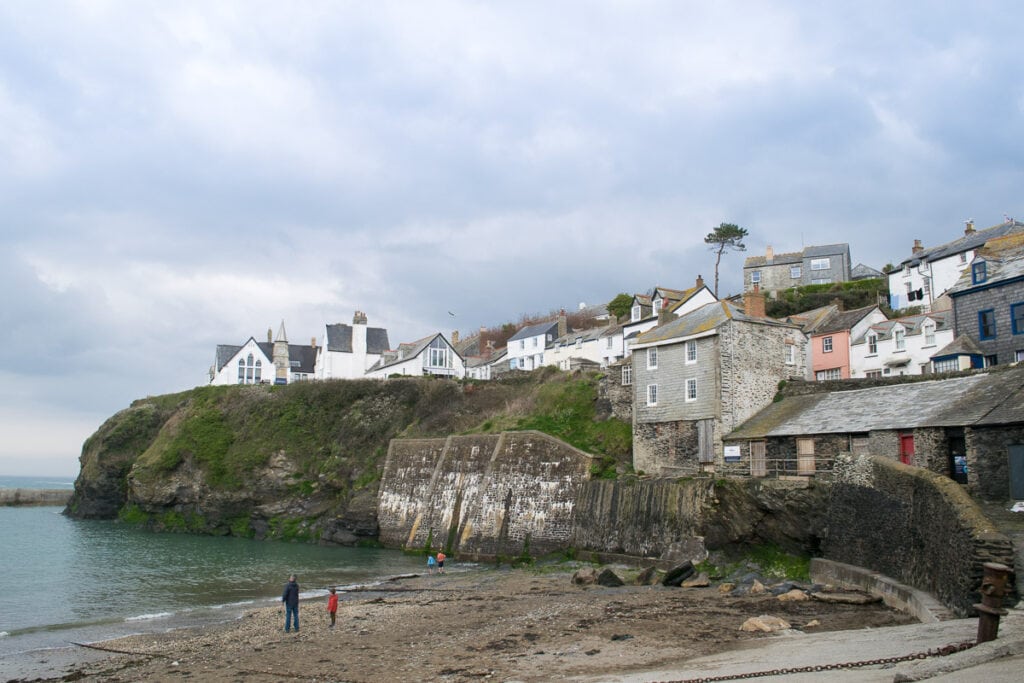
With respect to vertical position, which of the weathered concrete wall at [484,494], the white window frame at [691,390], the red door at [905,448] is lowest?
the weathered concrete wall at [484,494]

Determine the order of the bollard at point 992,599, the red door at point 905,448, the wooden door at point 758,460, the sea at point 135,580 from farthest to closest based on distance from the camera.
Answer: the wooden door at point 758,460 < the red door at point 905,448 < the sea at point 135,580 < the bollard at point 992,599

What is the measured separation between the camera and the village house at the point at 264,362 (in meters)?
74.4

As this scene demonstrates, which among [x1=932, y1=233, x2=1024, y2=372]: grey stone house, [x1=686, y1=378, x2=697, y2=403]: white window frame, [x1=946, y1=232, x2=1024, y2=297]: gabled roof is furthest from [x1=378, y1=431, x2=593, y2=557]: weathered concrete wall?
[x1=946, y1=232, x2=1024, y2=297]: gabled roof

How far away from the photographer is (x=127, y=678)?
669 inches

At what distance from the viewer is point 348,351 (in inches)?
2955

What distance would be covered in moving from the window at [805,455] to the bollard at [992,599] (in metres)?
19.3

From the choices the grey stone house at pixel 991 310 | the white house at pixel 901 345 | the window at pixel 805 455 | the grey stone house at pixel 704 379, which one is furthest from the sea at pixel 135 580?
the grey stone house at pixel 991 310

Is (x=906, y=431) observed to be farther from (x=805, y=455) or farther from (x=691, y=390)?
(x=691, y=390)

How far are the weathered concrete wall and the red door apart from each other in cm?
1441

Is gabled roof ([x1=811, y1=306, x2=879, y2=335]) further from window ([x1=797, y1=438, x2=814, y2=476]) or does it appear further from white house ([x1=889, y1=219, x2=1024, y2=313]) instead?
window ([x1=797, y1=438, x2=814, y2=476])

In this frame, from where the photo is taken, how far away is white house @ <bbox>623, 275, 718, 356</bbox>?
55.0 meters

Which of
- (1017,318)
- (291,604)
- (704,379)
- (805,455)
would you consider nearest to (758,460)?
(805,455)

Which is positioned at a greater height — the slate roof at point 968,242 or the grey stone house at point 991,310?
the slate roof at point 968,242

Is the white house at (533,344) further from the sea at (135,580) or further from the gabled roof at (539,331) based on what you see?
the sea at (135,580)
